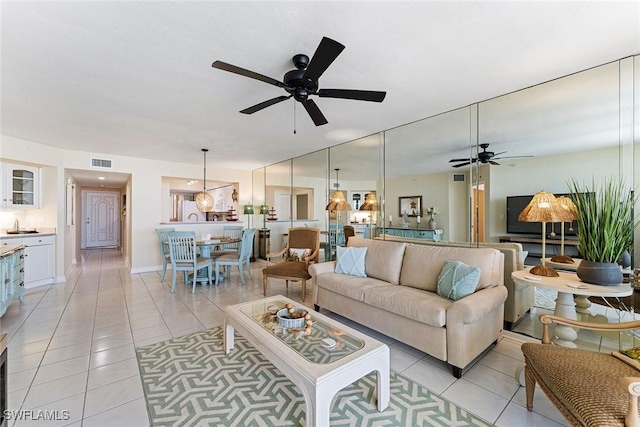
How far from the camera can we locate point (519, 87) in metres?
2.62

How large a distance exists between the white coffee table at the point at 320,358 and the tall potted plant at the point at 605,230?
1.84 metres

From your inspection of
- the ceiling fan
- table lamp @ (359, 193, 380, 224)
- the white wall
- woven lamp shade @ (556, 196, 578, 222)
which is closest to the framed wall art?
table lamp @ (359, 193, 380, 224)

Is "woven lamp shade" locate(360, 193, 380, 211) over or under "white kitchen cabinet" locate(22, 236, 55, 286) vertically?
over

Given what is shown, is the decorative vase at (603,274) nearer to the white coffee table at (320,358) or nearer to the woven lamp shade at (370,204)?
the white coffee table at (320,358)

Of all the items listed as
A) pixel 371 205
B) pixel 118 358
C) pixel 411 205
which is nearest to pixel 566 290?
pixel 411 205

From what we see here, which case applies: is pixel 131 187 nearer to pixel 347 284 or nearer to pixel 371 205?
pixel 371 205

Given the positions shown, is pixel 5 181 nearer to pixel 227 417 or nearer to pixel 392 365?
pixel 227 417

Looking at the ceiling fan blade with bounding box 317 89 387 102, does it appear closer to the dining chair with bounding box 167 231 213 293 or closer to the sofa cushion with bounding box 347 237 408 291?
the sofa cushion with bounding box 347 237 408 291

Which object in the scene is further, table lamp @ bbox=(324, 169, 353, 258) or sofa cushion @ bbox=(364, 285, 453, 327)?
table lamp @ bbox=(324, 169, 353, 258)

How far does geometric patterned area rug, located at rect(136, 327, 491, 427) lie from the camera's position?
64.0 inches

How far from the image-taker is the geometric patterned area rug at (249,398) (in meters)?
1.63

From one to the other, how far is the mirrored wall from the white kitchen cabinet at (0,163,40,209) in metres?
5.36

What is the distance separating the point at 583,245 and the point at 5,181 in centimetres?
782

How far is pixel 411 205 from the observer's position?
400cm
